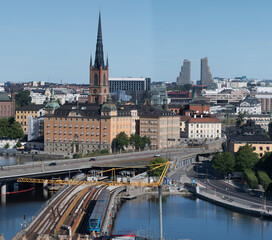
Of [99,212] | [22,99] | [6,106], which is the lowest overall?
[99,212]

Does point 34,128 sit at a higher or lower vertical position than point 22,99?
lower

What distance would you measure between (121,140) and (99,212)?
28.3 meters

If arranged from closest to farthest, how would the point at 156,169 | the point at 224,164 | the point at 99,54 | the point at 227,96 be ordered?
the point at 224,164 → the point at 156,169 → the point at 99,54 → the point at 227,96

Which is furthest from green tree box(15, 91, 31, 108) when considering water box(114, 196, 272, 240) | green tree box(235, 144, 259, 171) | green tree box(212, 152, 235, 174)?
water box(114, 196, 272, 240)

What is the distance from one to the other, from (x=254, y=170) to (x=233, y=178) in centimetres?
143

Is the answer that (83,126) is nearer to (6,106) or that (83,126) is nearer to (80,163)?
(80,163)

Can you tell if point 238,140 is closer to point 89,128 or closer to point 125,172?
point 125,172

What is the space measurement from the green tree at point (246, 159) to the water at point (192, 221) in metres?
6.75

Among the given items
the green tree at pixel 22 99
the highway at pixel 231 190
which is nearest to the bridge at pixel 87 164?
the highway at pixel 231 190

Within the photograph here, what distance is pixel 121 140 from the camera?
6050 cm

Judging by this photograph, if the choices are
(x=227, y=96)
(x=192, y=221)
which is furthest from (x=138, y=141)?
(x=227, y=96)

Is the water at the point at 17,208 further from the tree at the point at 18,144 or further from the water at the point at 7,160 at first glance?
the tree at the point at 18,144

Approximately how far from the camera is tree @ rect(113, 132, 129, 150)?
6056 centimetres

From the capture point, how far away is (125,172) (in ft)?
165
